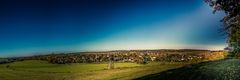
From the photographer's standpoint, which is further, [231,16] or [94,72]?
[94,72]

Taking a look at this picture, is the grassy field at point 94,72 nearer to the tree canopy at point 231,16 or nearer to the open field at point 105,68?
the open field at point 105,68

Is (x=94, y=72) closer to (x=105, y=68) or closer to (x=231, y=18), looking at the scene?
(x=105, y=68)

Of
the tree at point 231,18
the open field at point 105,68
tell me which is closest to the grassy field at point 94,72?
the open field at point 105,68

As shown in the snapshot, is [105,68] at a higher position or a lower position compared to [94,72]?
higher

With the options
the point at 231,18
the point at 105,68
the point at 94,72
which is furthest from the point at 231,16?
the point at 105,68

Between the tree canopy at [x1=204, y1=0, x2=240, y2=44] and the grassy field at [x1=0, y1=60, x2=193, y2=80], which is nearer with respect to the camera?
the tree canopy at [x1=204, y1=0, x2=240, y2=44]

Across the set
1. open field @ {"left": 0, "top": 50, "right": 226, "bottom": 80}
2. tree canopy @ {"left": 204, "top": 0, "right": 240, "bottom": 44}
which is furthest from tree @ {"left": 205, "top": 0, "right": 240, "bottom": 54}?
open field @ {"left": 0, "top": 50, "right": 226, "bottom": 80}

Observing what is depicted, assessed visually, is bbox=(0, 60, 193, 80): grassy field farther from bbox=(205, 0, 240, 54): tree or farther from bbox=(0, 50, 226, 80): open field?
bbox=(205, 0, 240, 54): tree

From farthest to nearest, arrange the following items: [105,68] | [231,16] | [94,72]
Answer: [105,68] < [94,72] < [231,16]
